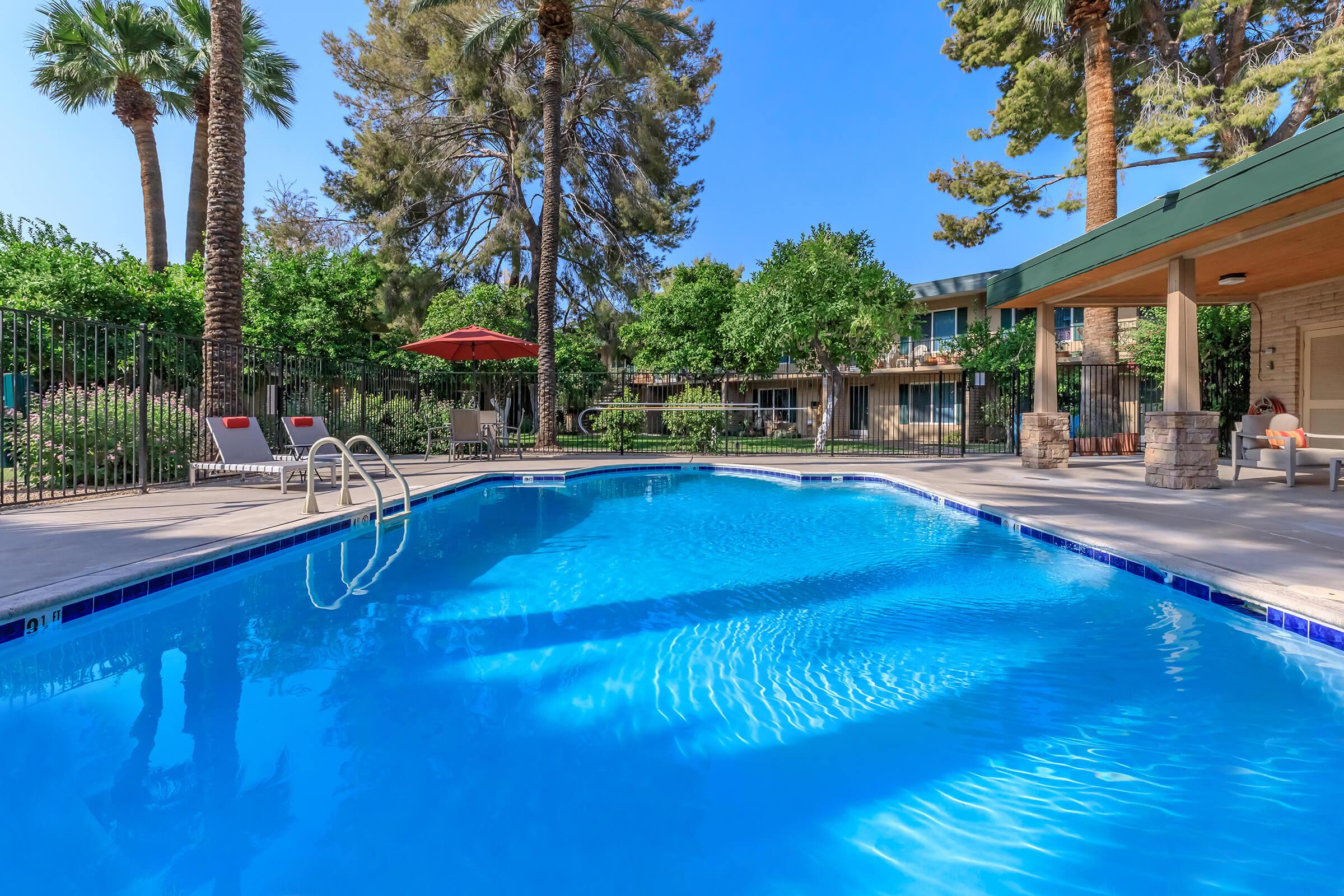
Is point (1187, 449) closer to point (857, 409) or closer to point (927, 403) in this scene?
point (927, 403)

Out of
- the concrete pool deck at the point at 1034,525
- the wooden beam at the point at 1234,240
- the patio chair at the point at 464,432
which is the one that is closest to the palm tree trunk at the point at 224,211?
the concrete pool deck at the point at 1034,525

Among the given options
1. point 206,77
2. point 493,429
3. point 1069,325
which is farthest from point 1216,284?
point 206,77

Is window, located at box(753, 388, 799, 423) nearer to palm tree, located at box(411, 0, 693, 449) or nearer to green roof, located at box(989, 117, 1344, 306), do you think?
palm tree, located at box(411, 0, 693, 449)

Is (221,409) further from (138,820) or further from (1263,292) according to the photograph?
(1263,292)

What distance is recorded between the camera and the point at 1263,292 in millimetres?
12047

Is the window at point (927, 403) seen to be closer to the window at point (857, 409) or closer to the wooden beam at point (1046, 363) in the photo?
the window at point (857, 409)

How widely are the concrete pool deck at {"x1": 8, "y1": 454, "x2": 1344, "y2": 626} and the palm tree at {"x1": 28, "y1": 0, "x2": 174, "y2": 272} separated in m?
15.1

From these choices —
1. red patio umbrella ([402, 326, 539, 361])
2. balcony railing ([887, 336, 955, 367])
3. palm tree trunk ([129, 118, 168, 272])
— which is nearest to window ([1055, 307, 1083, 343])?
balcony railing ([887, 336, 955, 367])

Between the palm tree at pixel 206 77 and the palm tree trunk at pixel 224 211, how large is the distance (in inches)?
378

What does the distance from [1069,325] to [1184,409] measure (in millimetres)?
18139

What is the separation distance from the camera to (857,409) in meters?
27.8

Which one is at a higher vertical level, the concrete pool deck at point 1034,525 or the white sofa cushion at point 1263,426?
the white sofa cushion at point 1263,426

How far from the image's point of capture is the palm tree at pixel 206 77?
17.1 m

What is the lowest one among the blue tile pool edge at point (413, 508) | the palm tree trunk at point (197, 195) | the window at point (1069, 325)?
the blue tile pool edge at point (413, 508)
